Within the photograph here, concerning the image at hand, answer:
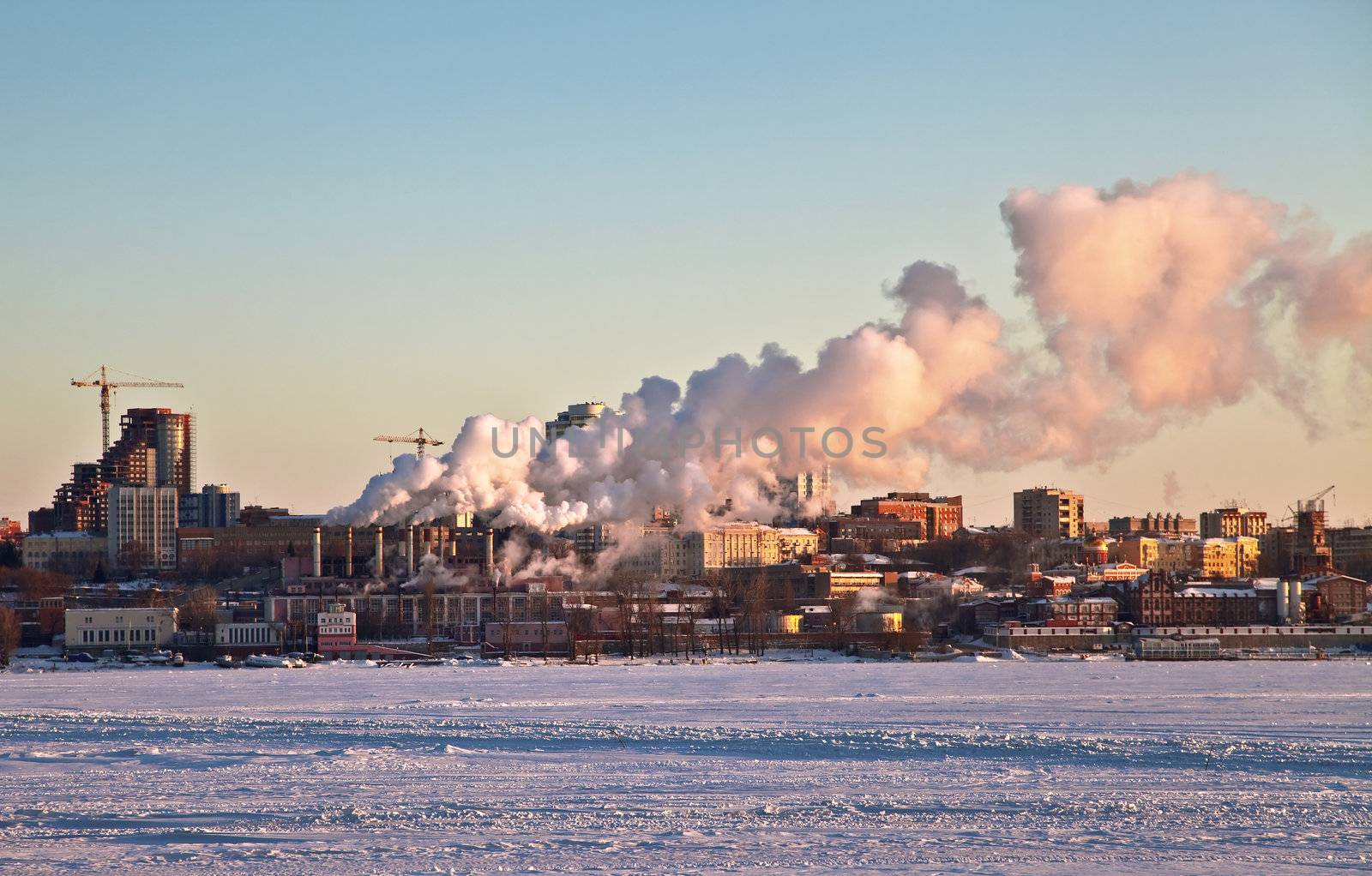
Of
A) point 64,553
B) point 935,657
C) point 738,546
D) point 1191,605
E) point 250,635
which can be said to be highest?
point 64,553

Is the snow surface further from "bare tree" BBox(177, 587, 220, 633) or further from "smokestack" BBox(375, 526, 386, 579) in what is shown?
"smokestack" BBox(375, 526, 386, 579)

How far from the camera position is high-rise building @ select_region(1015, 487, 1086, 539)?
490 feet

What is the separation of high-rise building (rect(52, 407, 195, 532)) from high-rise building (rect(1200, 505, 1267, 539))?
85.5m

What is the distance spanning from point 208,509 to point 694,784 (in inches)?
5580

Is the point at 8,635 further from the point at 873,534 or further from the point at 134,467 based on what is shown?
the point at 134,467

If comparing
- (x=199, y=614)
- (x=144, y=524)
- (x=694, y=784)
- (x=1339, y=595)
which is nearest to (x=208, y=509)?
(x=144, y=524)

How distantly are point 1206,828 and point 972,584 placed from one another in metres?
91.3

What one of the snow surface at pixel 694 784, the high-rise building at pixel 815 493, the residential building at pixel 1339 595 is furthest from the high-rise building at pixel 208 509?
the snow surface at pixel 694 784

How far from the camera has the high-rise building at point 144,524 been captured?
467ft

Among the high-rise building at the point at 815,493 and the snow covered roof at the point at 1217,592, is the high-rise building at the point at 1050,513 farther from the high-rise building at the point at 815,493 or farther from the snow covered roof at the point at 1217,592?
the snow covered roof at the point at 1217,592

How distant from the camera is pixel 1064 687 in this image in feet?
160

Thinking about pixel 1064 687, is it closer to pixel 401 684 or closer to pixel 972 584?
pixel 401 684

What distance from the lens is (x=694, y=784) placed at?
25.0 metres

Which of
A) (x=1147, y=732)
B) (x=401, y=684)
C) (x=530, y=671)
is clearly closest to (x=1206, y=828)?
(x=1147, y=732)
